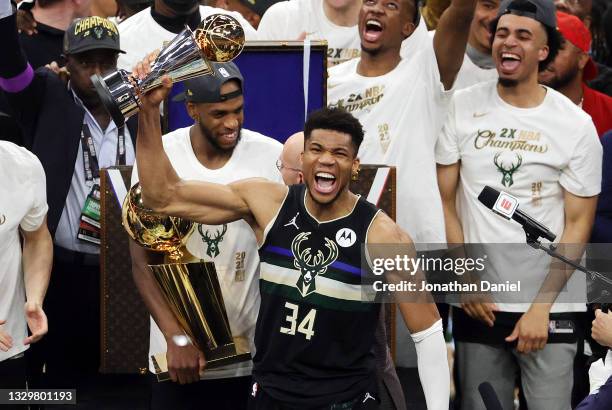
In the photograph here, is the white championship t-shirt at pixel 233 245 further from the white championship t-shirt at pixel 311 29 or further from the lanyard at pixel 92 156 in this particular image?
the white championship t-shirt at pixel 311 29

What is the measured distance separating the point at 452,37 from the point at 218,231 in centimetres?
147

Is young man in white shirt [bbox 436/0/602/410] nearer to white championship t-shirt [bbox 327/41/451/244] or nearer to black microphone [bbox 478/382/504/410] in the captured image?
white championship t-shirt [bbox 327/41/451/244]

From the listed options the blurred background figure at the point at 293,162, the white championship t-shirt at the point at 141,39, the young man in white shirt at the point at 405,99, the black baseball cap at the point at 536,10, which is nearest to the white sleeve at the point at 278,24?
the white championship t-shirt at the point at 141,39

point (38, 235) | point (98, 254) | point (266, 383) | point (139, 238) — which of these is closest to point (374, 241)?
point (266, 383)

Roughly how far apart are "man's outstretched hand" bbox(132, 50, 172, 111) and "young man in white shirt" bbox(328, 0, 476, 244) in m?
1.82

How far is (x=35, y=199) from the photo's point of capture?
5566 mm

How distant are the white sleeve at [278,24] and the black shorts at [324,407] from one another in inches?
99.7

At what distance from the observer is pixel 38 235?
5.64 metres

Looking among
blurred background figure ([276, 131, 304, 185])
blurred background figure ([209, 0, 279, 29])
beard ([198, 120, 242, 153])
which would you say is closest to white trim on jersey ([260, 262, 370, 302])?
blurred background figure ([276, 131, 304, 185])

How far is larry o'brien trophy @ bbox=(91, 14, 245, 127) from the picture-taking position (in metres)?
4.38

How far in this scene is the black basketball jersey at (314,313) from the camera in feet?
16.1

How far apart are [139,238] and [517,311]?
5.78 ft
